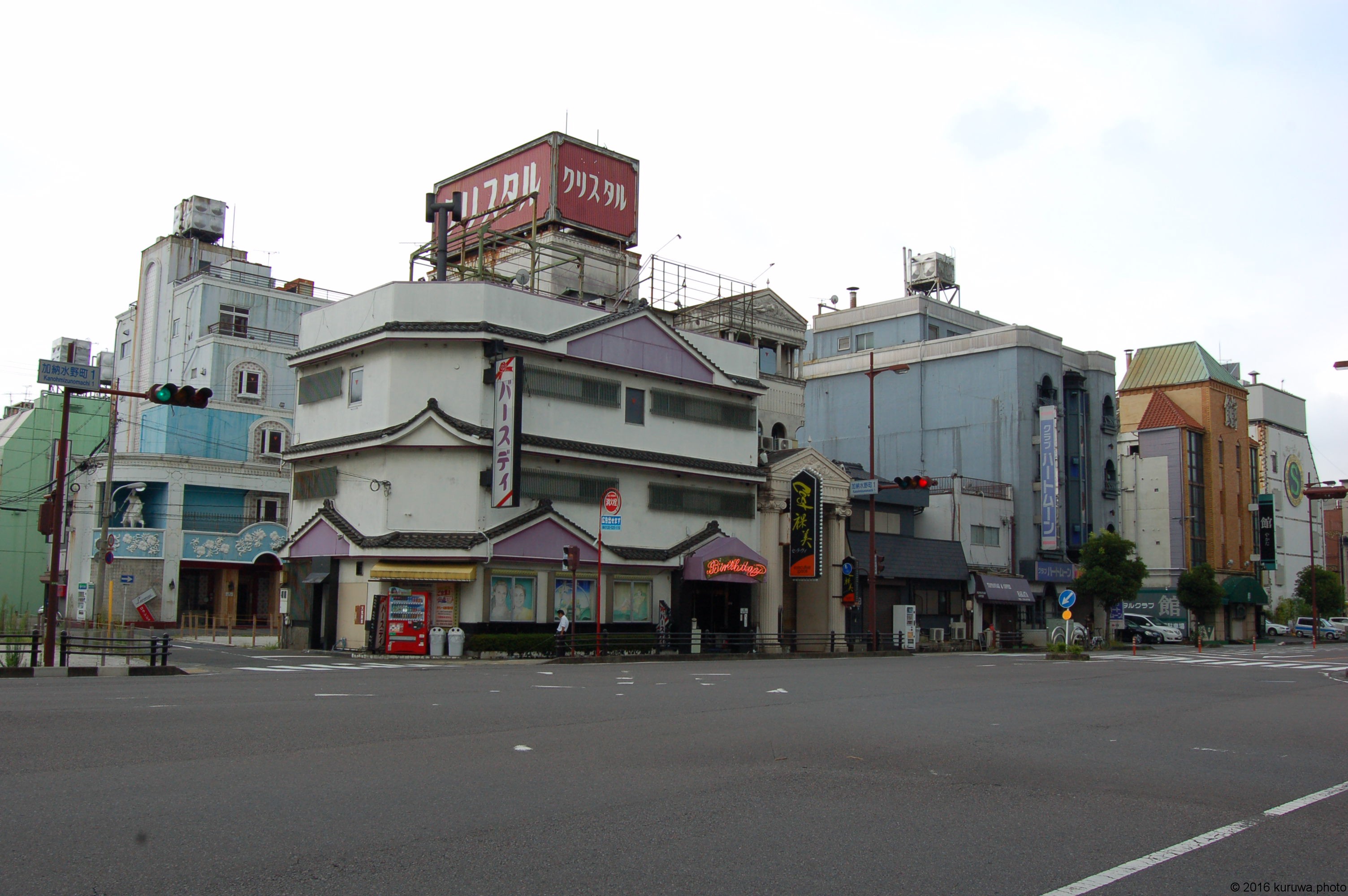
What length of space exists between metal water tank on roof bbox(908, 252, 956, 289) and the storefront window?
41.1m

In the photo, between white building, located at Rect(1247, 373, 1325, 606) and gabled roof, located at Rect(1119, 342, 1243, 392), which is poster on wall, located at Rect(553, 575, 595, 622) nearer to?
gabled roof, located at Rect(1119, 342, 1243, 392)

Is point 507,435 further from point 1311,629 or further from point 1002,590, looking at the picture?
point 1311,629

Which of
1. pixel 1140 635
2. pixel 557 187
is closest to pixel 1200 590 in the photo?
pixel 1140 635

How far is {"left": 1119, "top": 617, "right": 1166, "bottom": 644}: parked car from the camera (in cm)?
6519

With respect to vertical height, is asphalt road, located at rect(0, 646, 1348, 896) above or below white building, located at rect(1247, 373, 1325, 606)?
below

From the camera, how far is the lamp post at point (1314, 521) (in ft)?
260

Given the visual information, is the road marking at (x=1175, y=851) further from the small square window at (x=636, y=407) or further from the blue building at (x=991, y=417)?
the blue building at (x=991, y=417)

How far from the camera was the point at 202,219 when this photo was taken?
6519cm

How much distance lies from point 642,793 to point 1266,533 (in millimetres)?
88404

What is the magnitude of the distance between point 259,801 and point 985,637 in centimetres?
4849

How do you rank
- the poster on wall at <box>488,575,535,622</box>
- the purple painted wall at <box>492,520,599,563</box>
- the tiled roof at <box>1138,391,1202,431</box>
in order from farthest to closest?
the tiled roof at <box>1138,391,1202,431</box> < the poster on wall at <box>488,575,535,622</box> < the purple painted wall at <box>492,520,599,563</box>

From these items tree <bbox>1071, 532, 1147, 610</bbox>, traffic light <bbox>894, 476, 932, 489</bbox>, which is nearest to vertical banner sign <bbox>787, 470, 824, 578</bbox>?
traffic light <bbox>894, 476, 932, 489</bbox>

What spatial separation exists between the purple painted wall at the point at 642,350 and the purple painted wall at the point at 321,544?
31.6 ft

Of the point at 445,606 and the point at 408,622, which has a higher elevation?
the point at 445,606
